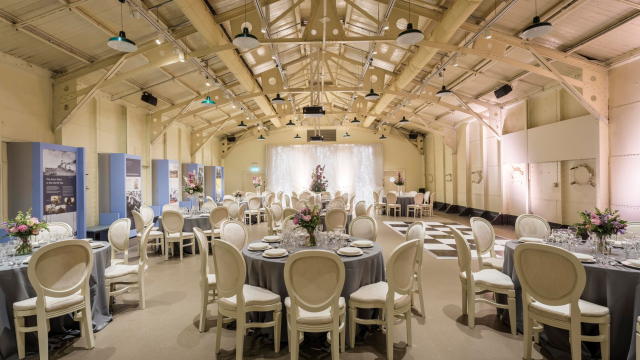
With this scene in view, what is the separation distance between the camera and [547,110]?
27.5ft

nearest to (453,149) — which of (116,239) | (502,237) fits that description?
(502,237)

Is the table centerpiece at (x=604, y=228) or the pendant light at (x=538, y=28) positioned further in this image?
the pendant light at (x=538, y=28)

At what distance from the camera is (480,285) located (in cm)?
331

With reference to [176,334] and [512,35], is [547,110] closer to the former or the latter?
[512,35]

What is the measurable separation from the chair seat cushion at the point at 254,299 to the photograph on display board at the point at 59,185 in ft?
16.0

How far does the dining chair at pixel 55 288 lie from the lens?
8.75 feet

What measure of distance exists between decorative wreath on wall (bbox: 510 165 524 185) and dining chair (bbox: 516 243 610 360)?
7.83 meters

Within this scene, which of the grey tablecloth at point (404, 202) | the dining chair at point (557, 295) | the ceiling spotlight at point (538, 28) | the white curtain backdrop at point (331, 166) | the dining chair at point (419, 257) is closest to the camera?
the dining chair at point (557, 295)

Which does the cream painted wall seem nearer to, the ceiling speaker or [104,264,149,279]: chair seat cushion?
the ceiling speaker

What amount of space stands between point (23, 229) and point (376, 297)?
3527 millimetres

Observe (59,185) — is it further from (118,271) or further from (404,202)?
(404,202)

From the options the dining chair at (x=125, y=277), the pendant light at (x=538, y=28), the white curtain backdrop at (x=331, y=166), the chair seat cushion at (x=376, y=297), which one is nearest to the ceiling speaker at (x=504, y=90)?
the pendant light at (x=538, y=28)

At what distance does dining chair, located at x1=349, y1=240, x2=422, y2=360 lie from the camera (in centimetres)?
271

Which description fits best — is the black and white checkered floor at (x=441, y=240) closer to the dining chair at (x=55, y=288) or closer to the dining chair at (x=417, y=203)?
the dining chair at (x=417, y=203)
